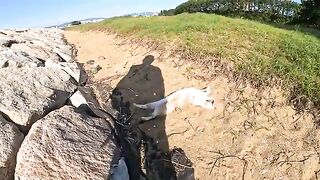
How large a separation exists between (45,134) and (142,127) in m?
1.55

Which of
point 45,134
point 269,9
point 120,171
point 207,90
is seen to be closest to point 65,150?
point 45,134

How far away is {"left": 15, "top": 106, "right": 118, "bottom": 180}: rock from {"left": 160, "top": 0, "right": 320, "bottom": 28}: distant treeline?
775 cm

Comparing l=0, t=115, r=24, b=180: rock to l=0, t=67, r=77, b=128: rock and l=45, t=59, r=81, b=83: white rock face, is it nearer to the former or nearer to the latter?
l=0, t=67, r=77, b=128: rock

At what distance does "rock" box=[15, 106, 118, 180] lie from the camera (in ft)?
12.7

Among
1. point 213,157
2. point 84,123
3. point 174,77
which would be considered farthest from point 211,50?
point 84,123

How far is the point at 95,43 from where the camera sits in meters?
10.2

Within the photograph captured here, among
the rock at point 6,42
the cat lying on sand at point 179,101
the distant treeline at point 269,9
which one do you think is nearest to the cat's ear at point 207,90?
the cat lying on sand at point 179,101

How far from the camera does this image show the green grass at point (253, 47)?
550 centimetres

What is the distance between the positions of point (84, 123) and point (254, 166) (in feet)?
6.41

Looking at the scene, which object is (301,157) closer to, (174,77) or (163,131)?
(163,131)

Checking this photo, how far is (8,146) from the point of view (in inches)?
166

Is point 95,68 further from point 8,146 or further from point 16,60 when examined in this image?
point 8,146

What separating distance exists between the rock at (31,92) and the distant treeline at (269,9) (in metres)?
6.92

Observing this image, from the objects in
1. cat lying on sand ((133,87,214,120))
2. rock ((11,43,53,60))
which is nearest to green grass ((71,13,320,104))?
cat lying on sand ((133,87,214,120))
